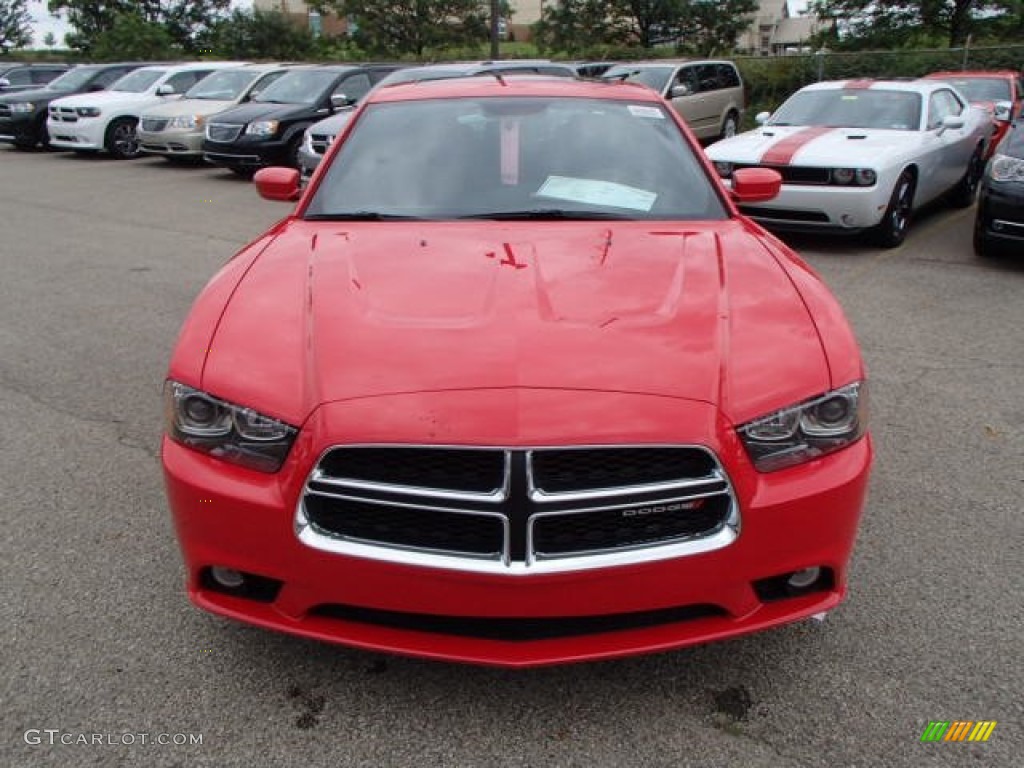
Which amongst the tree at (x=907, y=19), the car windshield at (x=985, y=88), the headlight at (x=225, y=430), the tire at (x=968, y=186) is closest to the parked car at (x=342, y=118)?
the tire at (x=968, y=186)

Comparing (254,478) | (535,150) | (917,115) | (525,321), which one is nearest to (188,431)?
(254,478)

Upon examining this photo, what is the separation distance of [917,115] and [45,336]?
838 centimetres

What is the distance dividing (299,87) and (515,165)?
39.6 feet

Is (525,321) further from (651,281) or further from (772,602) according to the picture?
(772,602)

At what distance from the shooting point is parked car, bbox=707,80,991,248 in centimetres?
795

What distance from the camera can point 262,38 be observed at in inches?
1559

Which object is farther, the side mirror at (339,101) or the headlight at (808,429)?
the side mirror at (339,101)

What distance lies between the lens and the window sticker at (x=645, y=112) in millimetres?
3971

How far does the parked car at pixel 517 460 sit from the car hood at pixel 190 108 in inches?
553

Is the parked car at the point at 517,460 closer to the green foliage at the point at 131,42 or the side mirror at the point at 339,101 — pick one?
the side mirror at the point at 339,101

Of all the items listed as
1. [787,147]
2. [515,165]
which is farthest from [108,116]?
[515,165]

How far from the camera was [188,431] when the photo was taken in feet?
7.85

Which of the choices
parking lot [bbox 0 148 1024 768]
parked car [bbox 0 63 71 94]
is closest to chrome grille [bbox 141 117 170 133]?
parked car [bbox 0 63 71 94]

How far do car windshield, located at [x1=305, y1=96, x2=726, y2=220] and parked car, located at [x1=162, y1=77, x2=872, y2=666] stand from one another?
76 cm
